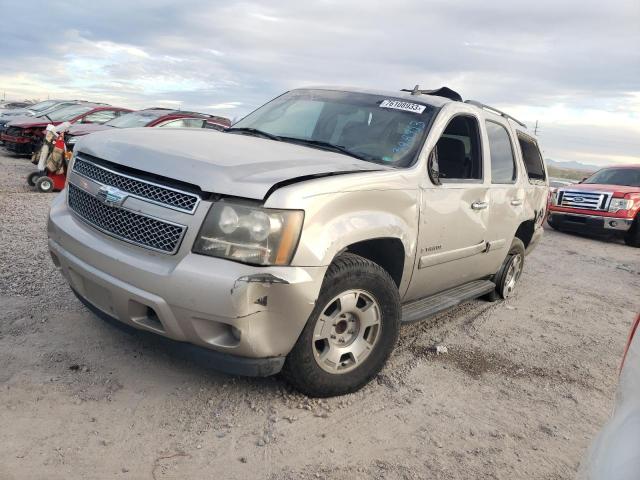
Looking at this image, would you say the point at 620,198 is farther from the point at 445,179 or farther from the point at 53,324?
the point at 53,324

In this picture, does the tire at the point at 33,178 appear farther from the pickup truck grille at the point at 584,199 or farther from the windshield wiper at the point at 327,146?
the pickup truck grille at the point at 584,199

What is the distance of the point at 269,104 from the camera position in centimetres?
485

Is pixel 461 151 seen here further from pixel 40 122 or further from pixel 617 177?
pixel 40 122

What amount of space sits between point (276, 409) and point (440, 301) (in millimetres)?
1678

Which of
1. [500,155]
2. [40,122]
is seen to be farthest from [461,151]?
[40,122]

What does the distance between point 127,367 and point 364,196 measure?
1772mm

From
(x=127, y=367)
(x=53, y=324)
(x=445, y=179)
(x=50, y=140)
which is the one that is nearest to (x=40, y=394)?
(x=127, y=367)

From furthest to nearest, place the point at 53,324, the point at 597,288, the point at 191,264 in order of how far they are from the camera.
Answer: the point at 597,288 < the point at 53,324 < the point at 191,264

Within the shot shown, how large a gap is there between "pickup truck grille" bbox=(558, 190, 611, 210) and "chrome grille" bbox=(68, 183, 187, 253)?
36.5 ft

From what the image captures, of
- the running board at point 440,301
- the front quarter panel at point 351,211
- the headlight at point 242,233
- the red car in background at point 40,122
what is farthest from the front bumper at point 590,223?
the red car in background at point 40,122

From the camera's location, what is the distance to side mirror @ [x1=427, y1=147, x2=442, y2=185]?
3699 millimetres

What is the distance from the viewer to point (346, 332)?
3.25 m

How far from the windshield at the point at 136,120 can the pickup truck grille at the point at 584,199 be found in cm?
915

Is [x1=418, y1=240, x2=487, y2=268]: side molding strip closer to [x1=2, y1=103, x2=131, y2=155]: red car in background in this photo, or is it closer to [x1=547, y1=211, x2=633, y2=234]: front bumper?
[x1=547, y1=211, x2=633, y2=234]: front bumper
